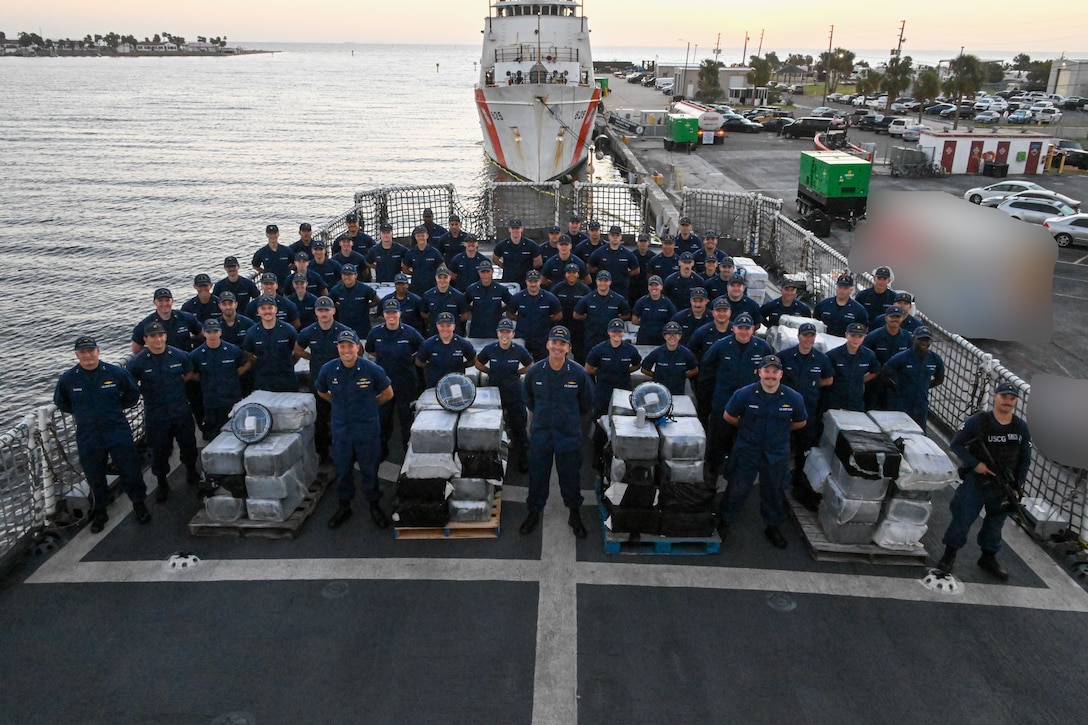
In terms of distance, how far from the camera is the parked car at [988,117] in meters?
58.2

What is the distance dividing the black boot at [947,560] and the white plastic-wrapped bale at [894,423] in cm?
110

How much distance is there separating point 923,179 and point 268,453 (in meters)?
36.9

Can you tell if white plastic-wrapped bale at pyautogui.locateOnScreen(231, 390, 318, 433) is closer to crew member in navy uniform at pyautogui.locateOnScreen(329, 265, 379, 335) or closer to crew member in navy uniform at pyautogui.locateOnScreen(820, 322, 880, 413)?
crew member in navy uniform at pyautogui.locateOnScreen(329, 265, 379, 335)

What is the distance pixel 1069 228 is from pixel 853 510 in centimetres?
2136

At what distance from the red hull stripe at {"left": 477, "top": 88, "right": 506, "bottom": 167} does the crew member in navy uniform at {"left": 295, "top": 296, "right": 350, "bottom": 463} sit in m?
28.2

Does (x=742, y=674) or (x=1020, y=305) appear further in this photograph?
(x=1020, y=305)

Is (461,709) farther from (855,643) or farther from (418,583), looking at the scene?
(855,643)

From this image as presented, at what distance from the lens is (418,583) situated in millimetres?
6379

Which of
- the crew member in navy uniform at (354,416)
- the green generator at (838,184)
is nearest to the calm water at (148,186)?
the crew member in navy uniform at (354,416)

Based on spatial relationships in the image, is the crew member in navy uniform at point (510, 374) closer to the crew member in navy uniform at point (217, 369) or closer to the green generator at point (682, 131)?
the crew member in navy uniform at point (217, 369)

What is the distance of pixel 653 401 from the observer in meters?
6.84

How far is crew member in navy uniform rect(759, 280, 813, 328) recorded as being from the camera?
9.41m

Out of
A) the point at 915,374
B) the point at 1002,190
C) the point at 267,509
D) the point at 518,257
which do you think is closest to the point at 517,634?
the point at 267,509

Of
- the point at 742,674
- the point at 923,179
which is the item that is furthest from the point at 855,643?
the point at 923,179
